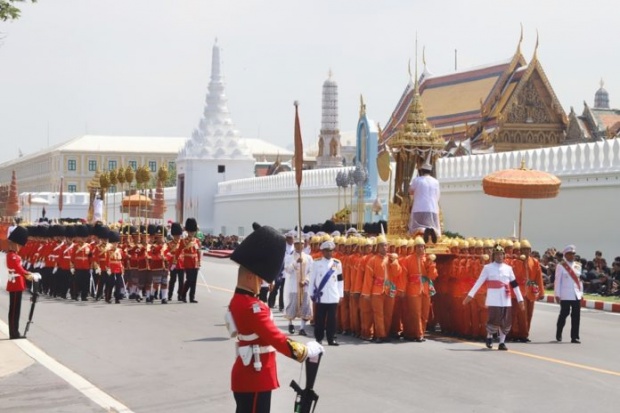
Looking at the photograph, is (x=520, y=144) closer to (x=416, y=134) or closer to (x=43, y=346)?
(x=416, y=134)

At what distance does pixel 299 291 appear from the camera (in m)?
15.1

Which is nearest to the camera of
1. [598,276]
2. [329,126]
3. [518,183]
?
[518,183]

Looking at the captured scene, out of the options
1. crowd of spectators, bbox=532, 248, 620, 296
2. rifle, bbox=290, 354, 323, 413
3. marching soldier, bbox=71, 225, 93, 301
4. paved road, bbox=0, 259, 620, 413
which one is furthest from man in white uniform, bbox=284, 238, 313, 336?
rifle, bbox=290, 354, 323, 413

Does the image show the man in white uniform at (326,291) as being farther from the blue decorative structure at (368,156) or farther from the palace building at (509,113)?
the palace building at (509,113)

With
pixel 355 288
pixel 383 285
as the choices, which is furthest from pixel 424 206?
pixel 383 285

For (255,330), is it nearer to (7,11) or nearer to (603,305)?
(7,11)

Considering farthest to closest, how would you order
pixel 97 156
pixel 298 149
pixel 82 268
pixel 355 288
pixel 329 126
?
pixel 97 156 < pixel 329 126 < pixel 82 268 < pixel 355 288 < pixel 298 149

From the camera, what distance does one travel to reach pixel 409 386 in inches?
402

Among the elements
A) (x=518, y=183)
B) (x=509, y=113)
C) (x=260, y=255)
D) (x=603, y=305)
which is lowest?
(x=603, y=305)

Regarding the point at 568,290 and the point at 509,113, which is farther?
the point at 509,113

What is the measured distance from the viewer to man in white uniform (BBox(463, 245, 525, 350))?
13461 millimetres

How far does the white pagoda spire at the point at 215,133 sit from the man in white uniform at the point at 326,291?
45974 mm

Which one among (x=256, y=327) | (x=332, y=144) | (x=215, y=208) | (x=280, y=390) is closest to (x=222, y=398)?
(x=280, y=390)

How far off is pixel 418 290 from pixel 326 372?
11.5 feet
